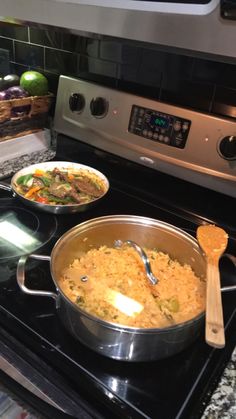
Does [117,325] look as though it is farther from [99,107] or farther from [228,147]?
[99,107]

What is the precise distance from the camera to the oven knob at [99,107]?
0.99 meters

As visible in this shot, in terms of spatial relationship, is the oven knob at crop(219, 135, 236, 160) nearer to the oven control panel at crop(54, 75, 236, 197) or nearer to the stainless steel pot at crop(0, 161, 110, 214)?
the oven control panel at crop(54, 75, 236, 197)

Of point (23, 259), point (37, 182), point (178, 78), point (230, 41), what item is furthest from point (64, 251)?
point (178, 78)

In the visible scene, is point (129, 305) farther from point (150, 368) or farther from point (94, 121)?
point (94, 121)

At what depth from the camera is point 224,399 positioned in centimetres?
50

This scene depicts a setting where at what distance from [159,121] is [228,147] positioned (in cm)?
20

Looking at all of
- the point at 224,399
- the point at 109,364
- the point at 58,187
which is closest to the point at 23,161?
the point at 58,187

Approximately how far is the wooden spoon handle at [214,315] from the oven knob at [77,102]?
676 mm

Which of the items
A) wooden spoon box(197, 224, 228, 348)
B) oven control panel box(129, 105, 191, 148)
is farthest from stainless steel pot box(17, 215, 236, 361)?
oven control panel box(129, 105, 191, 148)

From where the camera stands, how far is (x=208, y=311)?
499mm

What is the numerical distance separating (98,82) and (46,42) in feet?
0.91

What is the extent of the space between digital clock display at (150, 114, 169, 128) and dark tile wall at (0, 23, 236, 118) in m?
0.07

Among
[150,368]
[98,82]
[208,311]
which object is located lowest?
[150,368]

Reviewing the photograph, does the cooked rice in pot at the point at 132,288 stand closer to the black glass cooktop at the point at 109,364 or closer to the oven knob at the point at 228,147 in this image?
the black glass cooktop at the point at 109,364
